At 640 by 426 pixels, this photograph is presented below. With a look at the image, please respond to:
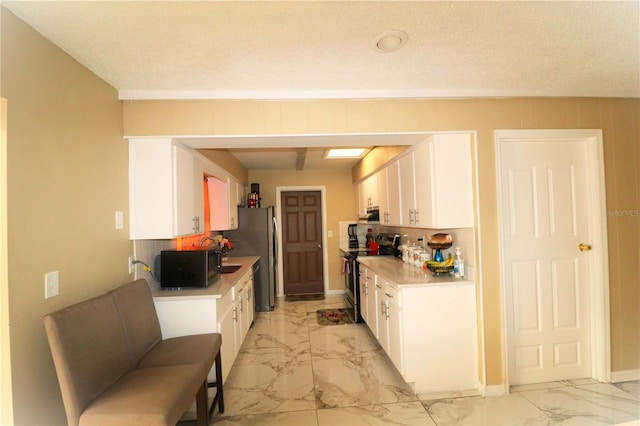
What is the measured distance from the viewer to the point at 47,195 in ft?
4.95

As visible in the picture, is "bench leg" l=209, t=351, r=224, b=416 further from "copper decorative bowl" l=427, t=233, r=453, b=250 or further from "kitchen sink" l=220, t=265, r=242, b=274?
Answer: "copper decorative bowl" l=427, t=233, r=453, b=250

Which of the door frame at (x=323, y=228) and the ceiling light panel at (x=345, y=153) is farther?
the door frame at (x=323, y=228)

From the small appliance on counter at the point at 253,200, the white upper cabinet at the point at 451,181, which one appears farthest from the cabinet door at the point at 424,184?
Answer: the small appliance on counter at the point at 253,200

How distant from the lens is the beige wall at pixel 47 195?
1.33 meters

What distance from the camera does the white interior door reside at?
2.45 metres

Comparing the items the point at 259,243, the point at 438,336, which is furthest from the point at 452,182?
the point at 259,243

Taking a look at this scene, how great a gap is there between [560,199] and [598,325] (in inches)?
43.2

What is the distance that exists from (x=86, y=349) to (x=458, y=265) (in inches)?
103

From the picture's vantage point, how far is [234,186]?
4.33 meters

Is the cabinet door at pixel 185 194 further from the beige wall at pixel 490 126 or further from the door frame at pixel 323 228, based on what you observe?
the door frame at pixel 323 228

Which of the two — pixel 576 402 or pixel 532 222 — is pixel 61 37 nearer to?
pixel 532 222

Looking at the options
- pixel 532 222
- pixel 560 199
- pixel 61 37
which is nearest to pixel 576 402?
pixel 532 222

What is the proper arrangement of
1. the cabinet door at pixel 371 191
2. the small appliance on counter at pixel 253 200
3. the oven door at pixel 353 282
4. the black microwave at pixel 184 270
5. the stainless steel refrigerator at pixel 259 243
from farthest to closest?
1. the small appliance on counter at pixel 253 200
2. the stainless steel refrigerator at pixel 259 243
3. the cabinet door at pixel 371 191
4. the oven door at pixel 353 282
5. the black microwave at pixel 184 270

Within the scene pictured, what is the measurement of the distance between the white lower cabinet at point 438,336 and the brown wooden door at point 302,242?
11.0 feet
